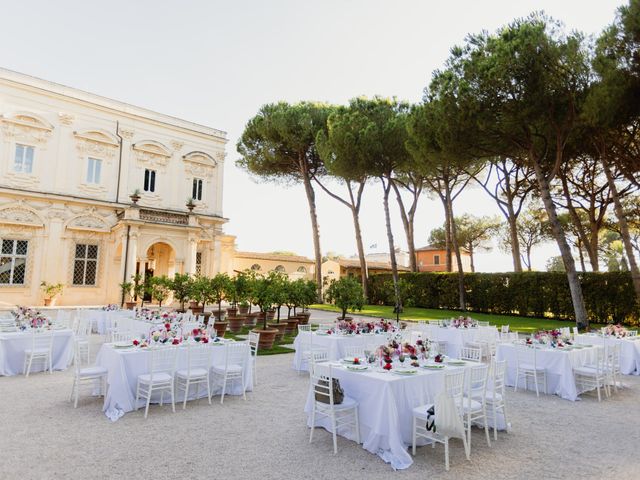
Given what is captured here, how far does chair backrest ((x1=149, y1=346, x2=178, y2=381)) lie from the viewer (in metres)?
5.49

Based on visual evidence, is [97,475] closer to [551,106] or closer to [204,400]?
[204,400]

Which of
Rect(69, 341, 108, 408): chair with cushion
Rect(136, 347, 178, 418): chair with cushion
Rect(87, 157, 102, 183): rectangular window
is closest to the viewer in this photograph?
Rect(136, 347, 178, 418): chair with cushion

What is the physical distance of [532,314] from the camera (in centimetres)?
1806

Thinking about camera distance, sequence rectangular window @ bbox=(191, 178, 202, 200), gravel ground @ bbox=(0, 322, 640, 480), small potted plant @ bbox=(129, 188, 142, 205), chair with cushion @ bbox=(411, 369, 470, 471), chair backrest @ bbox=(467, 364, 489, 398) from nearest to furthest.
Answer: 1. gravel ground @ bbox=(0, 322, 640, 480)
2. chair with cushion @ bbox=(411, 369, 470, 471)
3. chair backrest @ bbox=(467, 364, 489, 398)
4. small potted plant @ bbox=(129, 188, 142, 205)
5. rectangular window @ bbox=(191, 178, 202, 200)

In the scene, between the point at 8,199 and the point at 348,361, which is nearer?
the point at 348,361

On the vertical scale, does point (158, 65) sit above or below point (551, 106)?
above

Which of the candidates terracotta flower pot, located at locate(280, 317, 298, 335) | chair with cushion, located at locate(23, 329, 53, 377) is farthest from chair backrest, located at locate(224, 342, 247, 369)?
terracotta flower pot, located at locate(280, 317, 298, 335)

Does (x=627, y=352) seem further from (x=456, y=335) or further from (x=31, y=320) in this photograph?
(x=31, y=320)

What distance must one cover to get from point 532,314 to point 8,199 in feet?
77.8

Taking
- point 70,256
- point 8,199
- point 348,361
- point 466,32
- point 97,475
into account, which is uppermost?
point 466,32

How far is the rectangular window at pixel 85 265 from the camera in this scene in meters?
19.9

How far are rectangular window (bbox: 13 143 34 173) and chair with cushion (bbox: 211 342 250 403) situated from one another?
1841 centimetres

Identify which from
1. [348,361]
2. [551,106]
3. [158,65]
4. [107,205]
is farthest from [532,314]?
[107,205]

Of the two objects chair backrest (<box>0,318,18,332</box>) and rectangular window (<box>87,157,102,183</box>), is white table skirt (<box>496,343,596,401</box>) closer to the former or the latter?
chair backrest (<box>0,318,18,332</box>)
